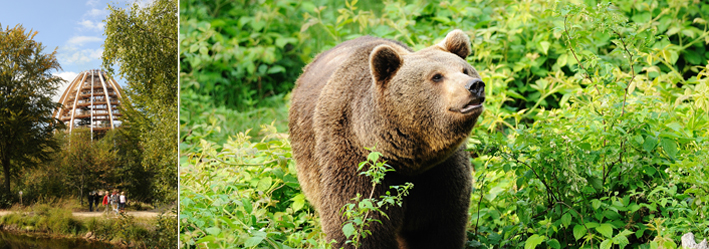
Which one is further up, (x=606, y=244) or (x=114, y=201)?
(x=114, y=201)

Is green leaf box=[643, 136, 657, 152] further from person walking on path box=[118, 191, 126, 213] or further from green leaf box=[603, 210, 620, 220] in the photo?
person walking on path box=[118, 191, 126, 213]

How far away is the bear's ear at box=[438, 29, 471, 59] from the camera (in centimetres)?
379

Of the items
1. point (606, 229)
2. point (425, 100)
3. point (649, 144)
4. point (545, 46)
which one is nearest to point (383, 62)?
point (425, 100)

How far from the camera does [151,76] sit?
10.6 ft

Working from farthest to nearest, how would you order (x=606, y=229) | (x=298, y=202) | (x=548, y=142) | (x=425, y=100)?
1. (x=298, y=202)
2. (x=548, y=142)
3. (x=606, y=229)
4. (x=425, y=100)

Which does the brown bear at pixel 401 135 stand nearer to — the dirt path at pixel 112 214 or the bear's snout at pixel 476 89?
the bear's snout at pixel 476 89

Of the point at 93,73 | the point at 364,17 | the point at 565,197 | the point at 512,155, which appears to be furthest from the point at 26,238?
the point at 364,17

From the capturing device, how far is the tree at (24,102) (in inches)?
115

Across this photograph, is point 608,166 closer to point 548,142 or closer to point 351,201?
point 548,142

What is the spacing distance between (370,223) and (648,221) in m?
1.93

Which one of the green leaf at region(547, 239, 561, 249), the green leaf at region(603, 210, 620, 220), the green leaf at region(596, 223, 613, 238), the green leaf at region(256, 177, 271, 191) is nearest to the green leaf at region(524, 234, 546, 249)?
the green leaf at region(547, 239, 561, 249)

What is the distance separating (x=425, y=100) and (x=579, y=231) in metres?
1.48

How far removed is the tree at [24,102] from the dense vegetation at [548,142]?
1.04m

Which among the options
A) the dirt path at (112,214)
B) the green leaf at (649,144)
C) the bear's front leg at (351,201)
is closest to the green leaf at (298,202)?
the bear's front leg at (351,201)
